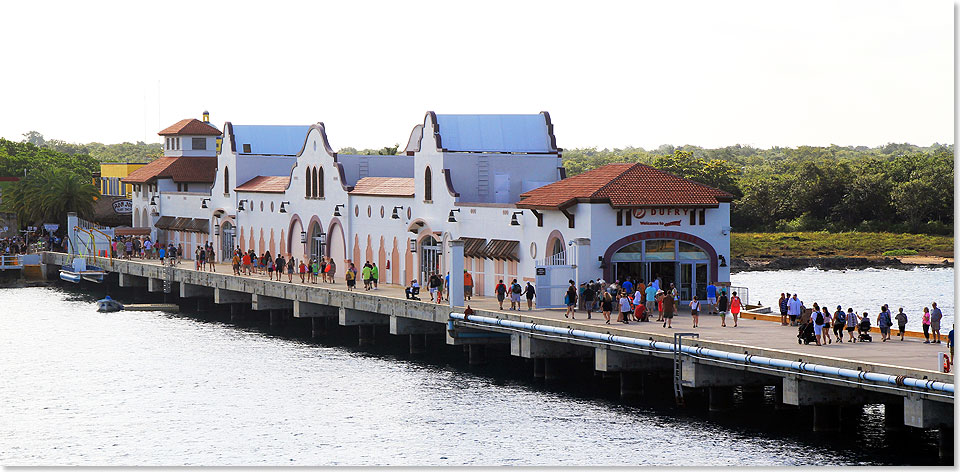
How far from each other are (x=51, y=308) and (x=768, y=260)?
70928 millimetres

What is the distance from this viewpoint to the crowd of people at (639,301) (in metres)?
51.2

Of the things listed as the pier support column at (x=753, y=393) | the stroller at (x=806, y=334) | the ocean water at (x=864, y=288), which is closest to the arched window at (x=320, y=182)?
the ocean water at (x=864, y=288)

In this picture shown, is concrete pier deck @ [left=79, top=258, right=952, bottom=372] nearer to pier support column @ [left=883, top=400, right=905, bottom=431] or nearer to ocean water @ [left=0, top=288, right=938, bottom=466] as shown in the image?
pier support column @ [left=883, top=400, right=905, bottom=431]

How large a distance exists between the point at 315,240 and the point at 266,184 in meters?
9.45

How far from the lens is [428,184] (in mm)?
70125

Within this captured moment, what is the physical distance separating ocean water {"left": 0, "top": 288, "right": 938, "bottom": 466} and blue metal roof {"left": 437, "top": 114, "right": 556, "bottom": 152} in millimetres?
10933

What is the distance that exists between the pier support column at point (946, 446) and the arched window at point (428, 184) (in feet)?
113

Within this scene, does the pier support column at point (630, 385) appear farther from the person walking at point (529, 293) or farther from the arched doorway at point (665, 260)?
the arched doorway at point (665, 260)

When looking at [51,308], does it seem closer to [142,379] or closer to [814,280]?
[142,379]

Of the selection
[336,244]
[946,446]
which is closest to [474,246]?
[336,244]

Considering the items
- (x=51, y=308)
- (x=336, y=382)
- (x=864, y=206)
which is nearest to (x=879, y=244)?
(x=864, y=206)

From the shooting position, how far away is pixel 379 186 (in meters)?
75.9

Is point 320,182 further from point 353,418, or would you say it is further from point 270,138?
point 353,418

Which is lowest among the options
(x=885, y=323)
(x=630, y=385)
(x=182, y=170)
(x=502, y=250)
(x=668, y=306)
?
(x=630, y=385)
